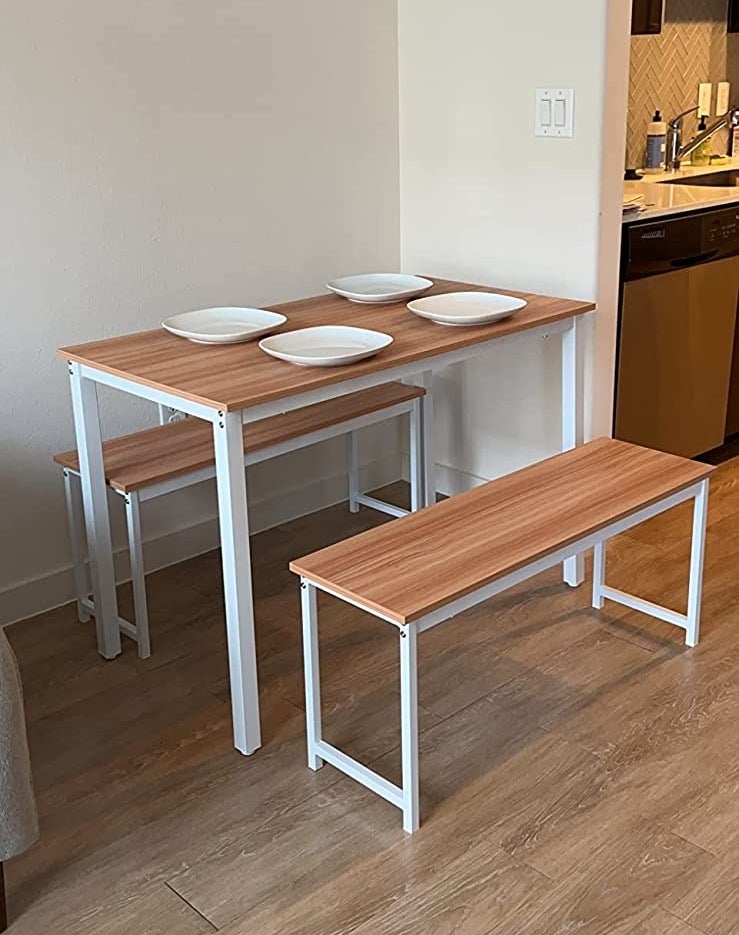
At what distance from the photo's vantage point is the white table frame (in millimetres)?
2129

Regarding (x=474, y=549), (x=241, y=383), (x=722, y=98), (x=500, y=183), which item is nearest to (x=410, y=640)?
(x=474, y=549)

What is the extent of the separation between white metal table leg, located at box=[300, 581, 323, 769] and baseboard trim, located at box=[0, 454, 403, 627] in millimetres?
968

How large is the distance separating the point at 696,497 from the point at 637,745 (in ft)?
1.99

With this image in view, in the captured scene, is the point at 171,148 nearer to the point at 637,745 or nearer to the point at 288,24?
the point at 288,24

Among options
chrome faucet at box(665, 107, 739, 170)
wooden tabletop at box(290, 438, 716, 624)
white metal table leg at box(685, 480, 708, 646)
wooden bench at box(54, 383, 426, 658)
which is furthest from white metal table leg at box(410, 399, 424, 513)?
chrome faucet at box(665, 107, 739, 170)

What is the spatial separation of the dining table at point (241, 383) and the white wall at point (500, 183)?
0.28 meters

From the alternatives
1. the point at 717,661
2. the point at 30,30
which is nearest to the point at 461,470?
the point at 717,661

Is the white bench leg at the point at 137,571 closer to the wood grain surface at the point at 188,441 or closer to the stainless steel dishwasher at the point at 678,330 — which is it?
the wood grain surface at the point at 188,441

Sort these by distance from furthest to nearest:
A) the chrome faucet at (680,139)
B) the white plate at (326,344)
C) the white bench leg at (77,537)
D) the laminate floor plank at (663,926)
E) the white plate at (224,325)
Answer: the chrome faucet at (680,139) → the white bench leg at (77,537) → the white plate at (224,325) → the white plate at (326,344) → the laminate floor plank at (663,926)

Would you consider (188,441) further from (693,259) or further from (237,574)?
(693,259)

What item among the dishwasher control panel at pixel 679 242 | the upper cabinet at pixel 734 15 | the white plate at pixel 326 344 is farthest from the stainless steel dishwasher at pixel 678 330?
the upper cabinet at pixel 734 15

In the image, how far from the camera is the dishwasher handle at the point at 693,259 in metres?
3.38

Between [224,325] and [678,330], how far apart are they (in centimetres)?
153

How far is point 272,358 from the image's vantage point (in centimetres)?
236
